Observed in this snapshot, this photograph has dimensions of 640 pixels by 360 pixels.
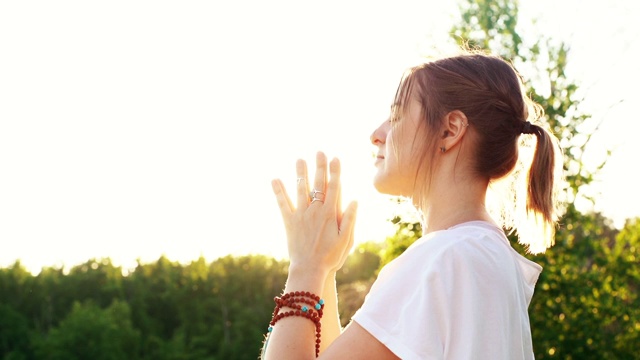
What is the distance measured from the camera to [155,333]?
29484 mm

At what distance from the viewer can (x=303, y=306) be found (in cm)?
177

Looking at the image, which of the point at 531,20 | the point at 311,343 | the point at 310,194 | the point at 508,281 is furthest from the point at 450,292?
the point at 531,20

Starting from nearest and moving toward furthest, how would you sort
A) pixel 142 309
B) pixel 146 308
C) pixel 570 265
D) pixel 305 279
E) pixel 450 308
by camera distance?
pixel 450 308
pixel 305 279
pixel 570 265
pixel 142 309
pixel 146 308

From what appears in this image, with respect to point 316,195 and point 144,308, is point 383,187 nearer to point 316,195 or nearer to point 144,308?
point 316,195

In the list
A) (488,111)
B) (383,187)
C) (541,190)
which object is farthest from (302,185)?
(541,190)

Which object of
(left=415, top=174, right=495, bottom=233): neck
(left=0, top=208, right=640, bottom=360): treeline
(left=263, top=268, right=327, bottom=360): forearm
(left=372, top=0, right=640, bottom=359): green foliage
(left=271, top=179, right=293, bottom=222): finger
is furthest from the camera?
(left=0, top=208, right=640, bottom=360): treeline

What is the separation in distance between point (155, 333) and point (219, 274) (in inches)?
116

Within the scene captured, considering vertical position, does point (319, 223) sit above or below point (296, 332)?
above

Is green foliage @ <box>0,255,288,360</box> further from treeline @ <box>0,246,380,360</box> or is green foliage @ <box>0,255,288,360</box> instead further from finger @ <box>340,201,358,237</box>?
finger @ <box>340,201,358,237</box>

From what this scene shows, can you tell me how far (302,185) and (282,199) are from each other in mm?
58

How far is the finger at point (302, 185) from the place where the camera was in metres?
1.91

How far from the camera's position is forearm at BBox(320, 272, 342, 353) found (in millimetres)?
1885

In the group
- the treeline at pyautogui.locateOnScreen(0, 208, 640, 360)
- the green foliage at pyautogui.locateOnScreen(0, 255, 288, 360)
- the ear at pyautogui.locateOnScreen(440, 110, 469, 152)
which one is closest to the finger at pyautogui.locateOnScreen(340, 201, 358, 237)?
the ear at pyautogui.locateOnScreen(440, 110, 469, 152)

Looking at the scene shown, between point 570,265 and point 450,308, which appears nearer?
point 450,308
